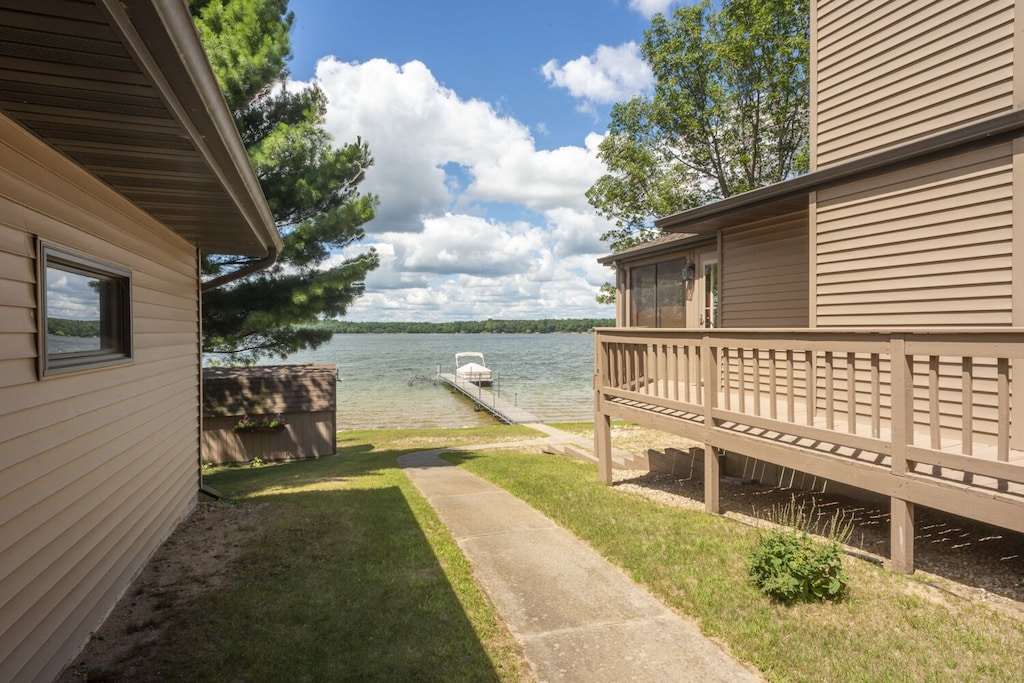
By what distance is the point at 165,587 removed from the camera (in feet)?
14.1

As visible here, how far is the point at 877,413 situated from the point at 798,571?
1.45 meters

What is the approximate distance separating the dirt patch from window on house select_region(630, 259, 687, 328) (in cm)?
767

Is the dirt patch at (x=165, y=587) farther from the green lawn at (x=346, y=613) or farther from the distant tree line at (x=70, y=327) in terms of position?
the distant tree line at (x=70, y=327)

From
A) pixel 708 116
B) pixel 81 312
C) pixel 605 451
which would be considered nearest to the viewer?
pixel 81 312

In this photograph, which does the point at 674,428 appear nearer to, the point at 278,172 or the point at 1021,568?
the point at 1021,568

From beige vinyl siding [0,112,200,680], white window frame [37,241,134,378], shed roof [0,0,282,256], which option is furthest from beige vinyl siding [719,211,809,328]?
white window frame [37,241,134,378]

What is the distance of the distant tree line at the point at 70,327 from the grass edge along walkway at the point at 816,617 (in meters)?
4.26

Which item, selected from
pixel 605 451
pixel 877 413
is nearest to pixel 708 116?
pixel 605 451

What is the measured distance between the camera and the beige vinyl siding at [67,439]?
2840 millimetres

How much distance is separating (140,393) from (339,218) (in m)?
8.03

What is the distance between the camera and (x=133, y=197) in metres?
4.50

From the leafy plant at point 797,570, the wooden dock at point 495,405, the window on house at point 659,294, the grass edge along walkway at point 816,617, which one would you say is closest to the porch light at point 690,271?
the window on house at point 659,294

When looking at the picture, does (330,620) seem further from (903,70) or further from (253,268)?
(903,70)

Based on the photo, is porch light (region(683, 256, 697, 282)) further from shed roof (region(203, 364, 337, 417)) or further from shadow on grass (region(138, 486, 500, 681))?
shed roof (region(203, 364, 337, 417))
